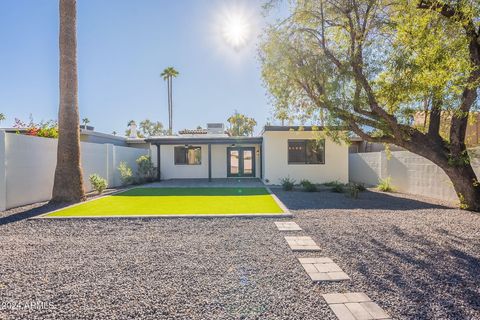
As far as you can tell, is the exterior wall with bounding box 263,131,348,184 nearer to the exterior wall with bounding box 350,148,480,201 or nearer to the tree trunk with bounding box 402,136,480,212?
the exterior wall with bounding box 350,148,480,201

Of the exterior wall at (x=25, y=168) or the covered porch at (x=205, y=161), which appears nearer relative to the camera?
the exterior wall at (x=25, y=168)

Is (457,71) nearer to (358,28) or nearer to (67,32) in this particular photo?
(358,28)

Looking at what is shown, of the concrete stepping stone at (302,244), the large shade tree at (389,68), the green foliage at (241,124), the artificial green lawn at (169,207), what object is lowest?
the concrete stepping stone at (302,244)

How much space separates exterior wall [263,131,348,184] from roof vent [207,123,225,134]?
28.8 feet

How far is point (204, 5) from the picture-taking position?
10844 mm

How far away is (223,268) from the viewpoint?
137 inches

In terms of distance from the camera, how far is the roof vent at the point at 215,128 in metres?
22.2

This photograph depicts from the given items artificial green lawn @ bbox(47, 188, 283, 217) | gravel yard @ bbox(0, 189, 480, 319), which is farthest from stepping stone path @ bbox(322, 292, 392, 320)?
artificial green lawn @ bbox(47, 188, 283, 217)

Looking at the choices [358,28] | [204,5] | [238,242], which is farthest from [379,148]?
[238,242]

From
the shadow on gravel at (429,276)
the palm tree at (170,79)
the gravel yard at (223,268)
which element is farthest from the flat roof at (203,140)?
the palm tree at (170,79)

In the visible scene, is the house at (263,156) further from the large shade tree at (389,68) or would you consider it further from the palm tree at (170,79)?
the palm tree at (170,79)

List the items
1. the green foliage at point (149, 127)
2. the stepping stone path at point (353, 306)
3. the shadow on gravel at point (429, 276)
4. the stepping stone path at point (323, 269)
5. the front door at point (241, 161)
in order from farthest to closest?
the green foliage at point (149, 127), the front door at point (241, 161), the stepping stone path at point (323, 269), the shadow on gravel at point (429, 276), the stepping stone path at point (353, 306)

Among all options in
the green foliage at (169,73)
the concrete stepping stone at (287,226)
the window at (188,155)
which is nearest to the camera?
the concrete stepping stone at (287,226)

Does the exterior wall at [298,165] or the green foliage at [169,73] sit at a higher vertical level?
the green foliage at [169,73]
